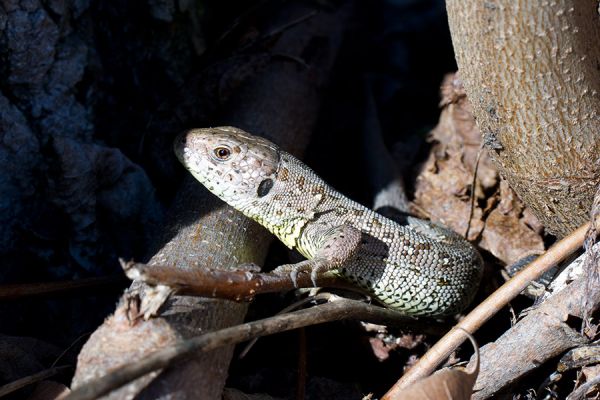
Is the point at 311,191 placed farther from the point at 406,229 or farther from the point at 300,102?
the point at 300,102

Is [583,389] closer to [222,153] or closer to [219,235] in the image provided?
[219,235]

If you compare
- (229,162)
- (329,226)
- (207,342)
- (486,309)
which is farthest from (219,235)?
(486,309)

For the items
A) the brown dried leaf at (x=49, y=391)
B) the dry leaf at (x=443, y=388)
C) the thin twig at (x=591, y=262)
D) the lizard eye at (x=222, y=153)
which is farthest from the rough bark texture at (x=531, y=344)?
the brown dried leaf at (x=49, y=391)

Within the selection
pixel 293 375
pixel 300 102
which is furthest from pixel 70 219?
pixel 300 102

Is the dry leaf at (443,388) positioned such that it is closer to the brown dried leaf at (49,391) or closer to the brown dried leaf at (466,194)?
the brown dried leaf at (49,391)

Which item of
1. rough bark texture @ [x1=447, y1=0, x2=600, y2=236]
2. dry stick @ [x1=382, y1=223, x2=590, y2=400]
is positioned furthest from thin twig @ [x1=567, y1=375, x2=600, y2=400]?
rough bark texture @ [x1=447, y1=0, x2=600, y2=236]

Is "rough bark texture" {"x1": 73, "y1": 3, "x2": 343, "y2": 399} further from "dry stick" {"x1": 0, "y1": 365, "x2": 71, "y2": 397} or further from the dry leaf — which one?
the dry leaf
